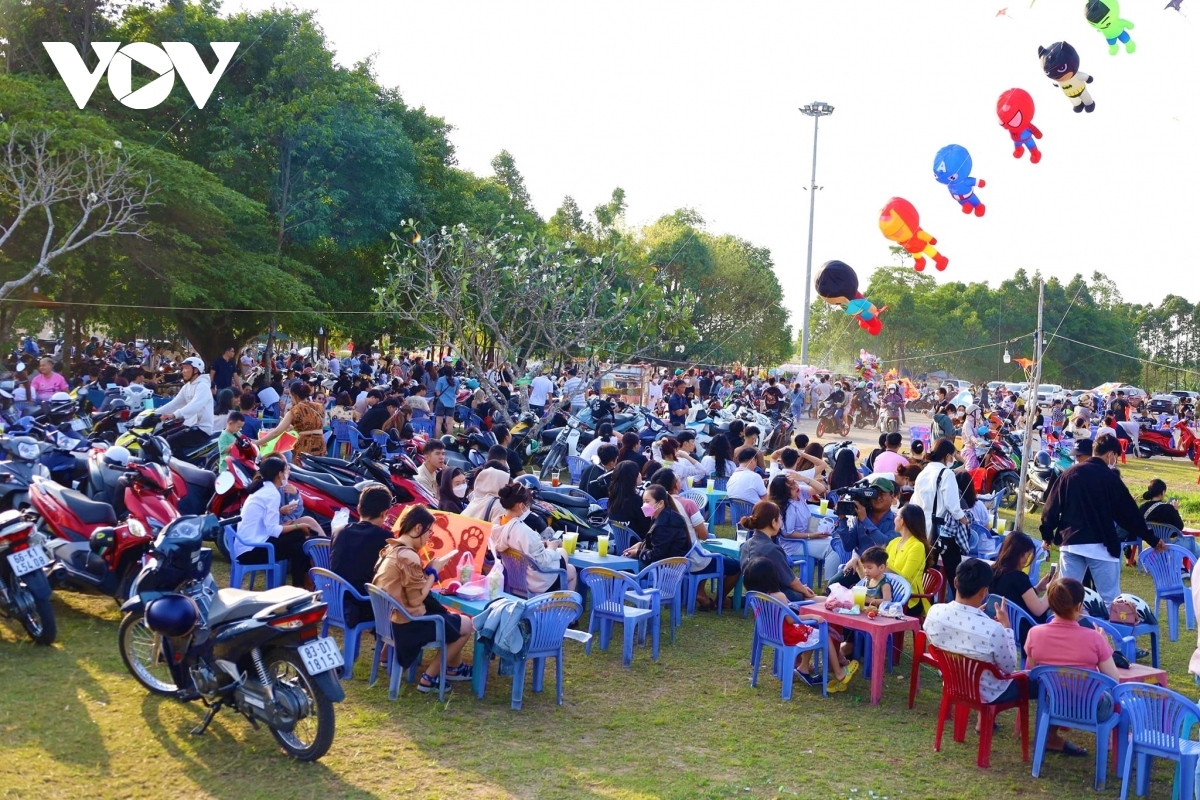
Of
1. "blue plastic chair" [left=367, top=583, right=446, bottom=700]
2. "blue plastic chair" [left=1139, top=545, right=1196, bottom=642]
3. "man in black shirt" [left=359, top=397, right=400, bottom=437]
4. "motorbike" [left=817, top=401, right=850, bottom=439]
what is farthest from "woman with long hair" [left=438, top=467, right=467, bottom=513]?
"motorbike" [left=817, top=401, right=850, bottom=439]

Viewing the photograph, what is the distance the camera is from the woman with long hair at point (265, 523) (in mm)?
7168

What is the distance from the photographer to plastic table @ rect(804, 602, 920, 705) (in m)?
6.05

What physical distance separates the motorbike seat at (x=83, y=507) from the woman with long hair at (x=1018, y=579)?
5.65 m

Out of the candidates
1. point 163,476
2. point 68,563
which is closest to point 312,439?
point 163,476

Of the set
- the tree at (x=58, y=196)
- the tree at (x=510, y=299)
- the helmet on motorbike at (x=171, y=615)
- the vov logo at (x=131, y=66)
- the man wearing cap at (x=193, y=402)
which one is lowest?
the helmet on motorbike at (x=171, y=615)

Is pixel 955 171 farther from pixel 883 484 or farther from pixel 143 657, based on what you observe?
pixel 143 657

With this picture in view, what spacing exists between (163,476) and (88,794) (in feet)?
9.95

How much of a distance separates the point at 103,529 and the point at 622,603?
3.33 m

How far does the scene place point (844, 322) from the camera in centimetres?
6181

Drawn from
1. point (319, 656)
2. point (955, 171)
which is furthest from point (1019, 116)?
point (319, 656)

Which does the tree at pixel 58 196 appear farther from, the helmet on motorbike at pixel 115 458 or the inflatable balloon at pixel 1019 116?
the inflatable balloon at pixel 1019 116

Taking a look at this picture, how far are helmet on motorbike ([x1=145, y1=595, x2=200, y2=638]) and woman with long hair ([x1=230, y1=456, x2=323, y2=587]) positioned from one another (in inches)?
85.8

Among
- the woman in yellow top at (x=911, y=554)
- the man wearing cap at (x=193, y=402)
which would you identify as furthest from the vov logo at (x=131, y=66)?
the woman in yellow top at (x=911, y=554)

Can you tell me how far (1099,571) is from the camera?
7109mm
